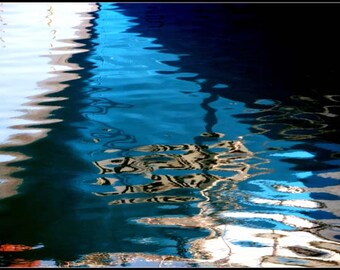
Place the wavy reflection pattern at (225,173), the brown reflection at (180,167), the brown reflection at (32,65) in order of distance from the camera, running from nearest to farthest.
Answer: the wavy reflection pattern at (225,173)
the brown reflection at (180,167)
the brown reflection at (32,65)

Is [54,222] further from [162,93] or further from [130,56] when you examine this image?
[130,56]

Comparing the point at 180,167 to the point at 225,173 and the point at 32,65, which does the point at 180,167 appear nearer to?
the point at 225,173

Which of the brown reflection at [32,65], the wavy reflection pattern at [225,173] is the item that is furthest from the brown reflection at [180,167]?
the brown reflection at [32,65]

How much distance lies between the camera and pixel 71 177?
2609mm

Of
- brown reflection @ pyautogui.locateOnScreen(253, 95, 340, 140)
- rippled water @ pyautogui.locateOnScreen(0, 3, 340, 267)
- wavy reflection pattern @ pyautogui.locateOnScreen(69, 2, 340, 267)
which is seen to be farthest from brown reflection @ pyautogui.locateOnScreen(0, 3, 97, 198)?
brown reflection @ pyautogui.locateOnScreen(253, 95, 340, 140)

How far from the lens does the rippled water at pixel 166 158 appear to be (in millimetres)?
1923

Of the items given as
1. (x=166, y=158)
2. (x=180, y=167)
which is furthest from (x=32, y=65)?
(x=180, y=167)

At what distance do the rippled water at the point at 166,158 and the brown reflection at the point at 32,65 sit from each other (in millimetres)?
20

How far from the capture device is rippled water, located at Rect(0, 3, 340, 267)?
6.31ft

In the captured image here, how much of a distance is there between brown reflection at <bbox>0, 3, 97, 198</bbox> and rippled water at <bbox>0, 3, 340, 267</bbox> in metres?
0.02

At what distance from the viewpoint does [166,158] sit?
2.84m

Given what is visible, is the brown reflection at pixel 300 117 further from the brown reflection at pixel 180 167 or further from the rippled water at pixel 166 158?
the brown reflection at pixel 180 167

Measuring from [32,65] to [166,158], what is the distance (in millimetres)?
2796

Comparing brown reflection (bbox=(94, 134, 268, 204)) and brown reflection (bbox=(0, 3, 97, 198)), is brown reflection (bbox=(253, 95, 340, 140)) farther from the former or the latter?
brown reflection (bbox=(0, 3, 97, 198))
